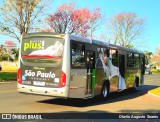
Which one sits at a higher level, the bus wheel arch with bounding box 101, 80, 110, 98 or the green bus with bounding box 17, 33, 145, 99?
the green bus with bounding box 17, 33, 145, 99

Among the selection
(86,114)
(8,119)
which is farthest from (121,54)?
(8,119)

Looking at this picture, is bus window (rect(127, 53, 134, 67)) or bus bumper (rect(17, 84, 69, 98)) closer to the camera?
bus bumper (rect(17, 84, 69, 98))

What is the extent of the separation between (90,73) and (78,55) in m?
1.35

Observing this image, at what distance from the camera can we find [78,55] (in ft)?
49.1

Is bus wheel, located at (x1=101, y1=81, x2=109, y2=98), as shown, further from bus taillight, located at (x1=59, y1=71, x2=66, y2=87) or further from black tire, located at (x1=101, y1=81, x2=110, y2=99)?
bus taillight, located at (x1=59, y1=71, x2=66, y2=87)

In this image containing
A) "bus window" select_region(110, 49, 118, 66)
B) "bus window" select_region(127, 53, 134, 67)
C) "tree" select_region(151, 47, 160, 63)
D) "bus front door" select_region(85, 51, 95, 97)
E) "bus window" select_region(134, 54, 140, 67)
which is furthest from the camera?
"tree" select_region(151, 47, 160, 63)

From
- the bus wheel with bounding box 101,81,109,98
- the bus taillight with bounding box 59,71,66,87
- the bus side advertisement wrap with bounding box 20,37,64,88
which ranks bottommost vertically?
A: the bus wheel with bounding box 101,81,109,98

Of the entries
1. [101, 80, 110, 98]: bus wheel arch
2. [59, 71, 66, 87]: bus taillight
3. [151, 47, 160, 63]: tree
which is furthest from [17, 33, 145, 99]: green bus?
[151, 47, 160, 63]: tree

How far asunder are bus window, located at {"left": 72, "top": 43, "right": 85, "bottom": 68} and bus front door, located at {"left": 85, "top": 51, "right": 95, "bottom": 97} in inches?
19.4

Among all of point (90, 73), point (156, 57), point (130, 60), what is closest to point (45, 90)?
point (90, 73)

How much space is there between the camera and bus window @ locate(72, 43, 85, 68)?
47.9ft

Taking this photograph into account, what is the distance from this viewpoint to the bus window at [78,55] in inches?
575

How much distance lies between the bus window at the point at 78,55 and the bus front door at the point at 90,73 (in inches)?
19.4

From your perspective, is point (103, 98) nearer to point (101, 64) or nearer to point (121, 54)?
point (101, 64)
